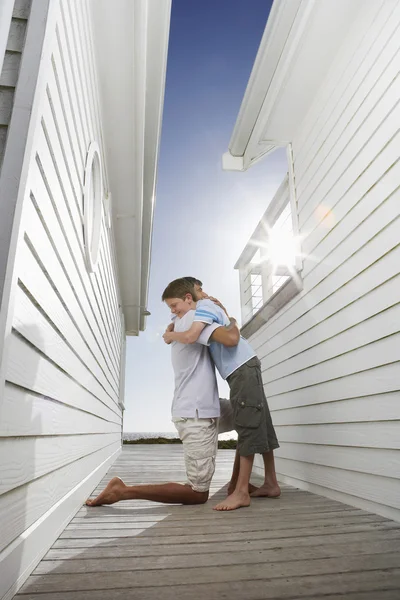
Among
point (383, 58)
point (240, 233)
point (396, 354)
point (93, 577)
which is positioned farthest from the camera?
point (240, 233)

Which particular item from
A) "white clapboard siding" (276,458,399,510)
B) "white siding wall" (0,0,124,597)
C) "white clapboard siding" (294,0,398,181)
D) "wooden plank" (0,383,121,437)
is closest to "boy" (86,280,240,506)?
"white siding wall" (0,0,124,597)

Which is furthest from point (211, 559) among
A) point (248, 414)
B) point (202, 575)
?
point (248, 414)

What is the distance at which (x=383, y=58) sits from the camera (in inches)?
96.7

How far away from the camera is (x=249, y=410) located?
2627 mm

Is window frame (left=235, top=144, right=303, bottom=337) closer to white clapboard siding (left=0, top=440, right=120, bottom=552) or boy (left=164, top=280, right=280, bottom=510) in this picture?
boy (left=164, top=280, right=280, bottom=510)

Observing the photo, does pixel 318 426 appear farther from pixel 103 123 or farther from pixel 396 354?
pixel 103 123

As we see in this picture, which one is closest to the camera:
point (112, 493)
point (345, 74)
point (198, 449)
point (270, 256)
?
point (112, 493)

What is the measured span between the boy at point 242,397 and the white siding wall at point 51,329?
0.76 m

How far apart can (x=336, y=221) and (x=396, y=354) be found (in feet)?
3.81

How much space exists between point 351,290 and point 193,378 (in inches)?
45.0

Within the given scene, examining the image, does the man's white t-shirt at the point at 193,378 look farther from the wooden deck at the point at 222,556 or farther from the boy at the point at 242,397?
the wooden deck at the point at 222,556

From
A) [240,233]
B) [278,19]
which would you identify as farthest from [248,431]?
[240,233]

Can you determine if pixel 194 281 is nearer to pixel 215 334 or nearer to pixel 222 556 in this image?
pixel 215 334

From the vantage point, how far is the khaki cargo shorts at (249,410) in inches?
102
